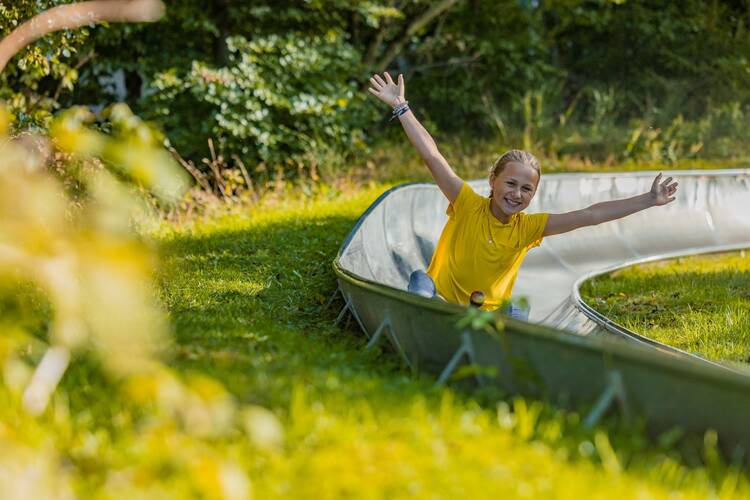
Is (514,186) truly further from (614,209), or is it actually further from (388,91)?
(388,91)

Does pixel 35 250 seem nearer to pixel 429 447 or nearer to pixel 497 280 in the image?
pixel 429 447

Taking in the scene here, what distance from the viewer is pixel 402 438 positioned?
3018 millimetres

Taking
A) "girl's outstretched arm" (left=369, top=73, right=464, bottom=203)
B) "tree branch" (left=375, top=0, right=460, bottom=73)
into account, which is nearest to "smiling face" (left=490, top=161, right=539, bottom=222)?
"girl's outstretched arm" (left=369, top=73, right=464, bottom=203)

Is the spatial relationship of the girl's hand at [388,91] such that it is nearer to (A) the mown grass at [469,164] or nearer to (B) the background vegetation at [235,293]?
(B) the background vegetation at [235,293]

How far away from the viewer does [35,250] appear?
268 cm

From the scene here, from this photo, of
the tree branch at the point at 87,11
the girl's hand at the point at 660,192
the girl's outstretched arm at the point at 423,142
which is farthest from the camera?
the girl's outstretched arm at the point at 423,142

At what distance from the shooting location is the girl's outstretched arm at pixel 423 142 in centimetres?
536

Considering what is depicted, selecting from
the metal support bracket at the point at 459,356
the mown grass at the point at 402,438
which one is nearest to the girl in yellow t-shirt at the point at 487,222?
the mown grass at the point at 402,438

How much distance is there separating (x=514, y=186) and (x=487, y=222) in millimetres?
282

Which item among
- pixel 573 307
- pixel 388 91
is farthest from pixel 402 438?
pixel 573 307

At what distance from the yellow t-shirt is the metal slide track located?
36cm

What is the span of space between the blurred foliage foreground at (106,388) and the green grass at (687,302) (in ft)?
13.0

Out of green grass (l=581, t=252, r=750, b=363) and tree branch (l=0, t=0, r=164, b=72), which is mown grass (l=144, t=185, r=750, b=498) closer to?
tree branch (l=0, t=0, r=164, b=72)

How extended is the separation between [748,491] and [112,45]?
1198cm
